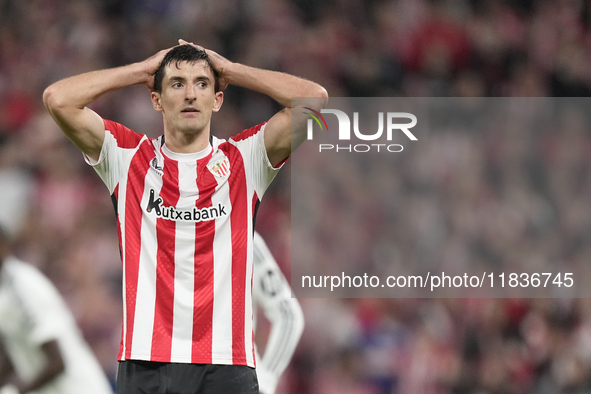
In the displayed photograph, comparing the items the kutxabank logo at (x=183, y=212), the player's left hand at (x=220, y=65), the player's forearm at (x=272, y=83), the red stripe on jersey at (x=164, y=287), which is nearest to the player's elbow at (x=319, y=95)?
the player's forearm at (x=272, y=83)

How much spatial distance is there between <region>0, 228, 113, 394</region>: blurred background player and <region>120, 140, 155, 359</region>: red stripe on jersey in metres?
2.34

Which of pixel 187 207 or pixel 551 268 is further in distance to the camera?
pixel 551 268

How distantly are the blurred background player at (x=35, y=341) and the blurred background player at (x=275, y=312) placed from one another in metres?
1.36

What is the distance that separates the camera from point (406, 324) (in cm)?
748

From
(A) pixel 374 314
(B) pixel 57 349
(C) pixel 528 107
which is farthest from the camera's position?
(C) pixel 528 107

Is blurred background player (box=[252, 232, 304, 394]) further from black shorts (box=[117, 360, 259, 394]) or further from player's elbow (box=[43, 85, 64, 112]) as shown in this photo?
player's elbow (box=[43, 85, 64, 112])

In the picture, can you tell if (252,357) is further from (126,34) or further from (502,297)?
(126,34)

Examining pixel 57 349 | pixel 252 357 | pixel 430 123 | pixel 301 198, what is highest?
pixel 430 123

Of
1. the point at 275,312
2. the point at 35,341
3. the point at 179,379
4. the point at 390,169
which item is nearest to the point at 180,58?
the point at 179,379

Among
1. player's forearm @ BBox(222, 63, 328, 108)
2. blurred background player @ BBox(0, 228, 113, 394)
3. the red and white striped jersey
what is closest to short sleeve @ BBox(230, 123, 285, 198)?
the red and white striped jersey

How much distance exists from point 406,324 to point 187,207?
465 centimetres

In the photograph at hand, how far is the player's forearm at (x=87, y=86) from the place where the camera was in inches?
128

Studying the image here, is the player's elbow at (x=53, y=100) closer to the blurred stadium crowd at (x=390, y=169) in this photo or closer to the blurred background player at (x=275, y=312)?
the blurred background player at (x=275, y=312)

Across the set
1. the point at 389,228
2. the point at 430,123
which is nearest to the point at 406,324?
the point at 389,228
